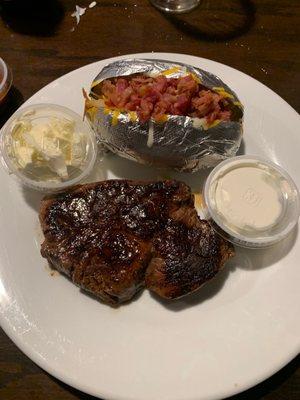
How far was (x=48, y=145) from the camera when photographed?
154 cm

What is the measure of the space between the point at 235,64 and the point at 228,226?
3.18ft

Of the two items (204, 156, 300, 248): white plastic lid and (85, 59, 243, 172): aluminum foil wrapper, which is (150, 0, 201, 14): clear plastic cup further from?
(204, 156, 300, 248): white plastic lid

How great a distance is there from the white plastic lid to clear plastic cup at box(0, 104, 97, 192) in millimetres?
436

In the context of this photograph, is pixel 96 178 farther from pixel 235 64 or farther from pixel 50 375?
pixel 235 64

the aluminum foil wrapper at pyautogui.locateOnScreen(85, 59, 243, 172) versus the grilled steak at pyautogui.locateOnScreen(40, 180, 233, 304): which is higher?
the aluminum foil wrapper at pyautogui.locateOnScreen(85, 59, 243, 172)

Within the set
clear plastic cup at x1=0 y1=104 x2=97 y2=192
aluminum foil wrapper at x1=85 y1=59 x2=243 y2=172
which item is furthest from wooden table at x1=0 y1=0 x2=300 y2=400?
aluminum foil wrapper at x1=85 y1=59 x2=243 y2=172

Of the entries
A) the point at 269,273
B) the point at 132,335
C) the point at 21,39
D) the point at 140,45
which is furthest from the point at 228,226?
the point at 21,39

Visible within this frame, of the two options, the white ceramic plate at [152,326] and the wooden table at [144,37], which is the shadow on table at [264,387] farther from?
the wooden table at [144,37]

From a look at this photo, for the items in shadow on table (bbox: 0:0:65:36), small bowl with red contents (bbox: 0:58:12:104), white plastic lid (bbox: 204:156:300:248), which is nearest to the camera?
white plastic lid (bbox: 204:156:300:248)

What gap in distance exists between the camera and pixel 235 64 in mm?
2119

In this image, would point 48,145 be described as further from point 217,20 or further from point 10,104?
point 217,20

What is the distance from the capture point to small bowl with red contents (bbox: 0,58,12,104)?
1846mm

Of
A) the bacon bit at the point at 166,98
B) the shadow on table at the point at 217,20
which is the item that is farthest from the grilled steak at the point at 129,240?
the shadow on table at the point at 217,20

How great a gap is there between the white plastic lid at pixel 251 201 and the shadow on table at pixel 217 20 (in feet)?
2.90
